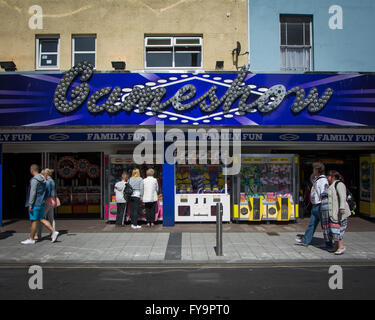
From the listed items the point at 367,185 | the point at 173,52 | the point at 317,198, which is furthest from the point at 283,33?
the point at 317,198

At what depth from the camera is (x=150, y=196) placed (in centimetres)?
1154

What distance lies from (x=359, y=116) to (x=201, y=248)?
6.79m

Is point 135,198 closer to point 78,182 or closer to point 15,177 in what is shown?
point 78,182

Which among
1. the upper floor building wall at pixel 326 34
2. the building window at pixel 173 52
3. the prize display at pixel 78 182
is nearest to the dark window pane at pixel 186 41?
the building window at pixel 173 52

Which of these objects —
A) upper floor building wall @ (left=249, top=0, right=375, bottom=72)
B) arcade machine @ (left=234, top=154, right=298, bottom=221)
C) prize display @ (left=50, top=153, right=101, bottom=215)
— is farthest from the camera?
prize display @ (left=50, top=153, right=101, bottom=215)

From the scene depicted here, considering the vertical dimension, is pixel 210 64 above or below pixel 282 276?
above

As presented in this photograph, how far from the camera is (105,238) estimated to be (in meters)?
10.0

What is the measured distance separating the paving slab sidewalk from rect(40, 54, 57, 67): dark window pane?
5758 mm

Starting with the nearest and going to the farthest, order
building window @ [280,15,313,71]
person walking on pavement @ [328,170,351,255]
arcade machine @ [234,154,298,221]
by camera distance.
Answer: person walking on pavement @ [328,170,351,255] < arcade machine @ [234,154,298,221] < building window @ [280,15,313,71]

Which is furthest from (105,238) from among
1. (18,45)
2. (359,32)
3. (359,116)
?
(359,32)

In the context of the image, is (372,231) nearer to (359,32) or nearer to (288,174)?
(288,174)

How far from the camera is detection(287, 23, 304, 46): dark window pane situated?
12.9 m

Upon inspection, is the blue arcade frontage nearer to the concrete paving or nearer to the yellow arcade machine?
the yellow arcade machine

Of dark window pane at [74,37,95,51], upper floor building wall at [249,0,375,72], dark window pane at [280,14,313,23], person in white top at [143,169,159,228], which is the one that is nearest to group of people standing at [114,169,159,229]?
person in white top at [143,169,159,228]
